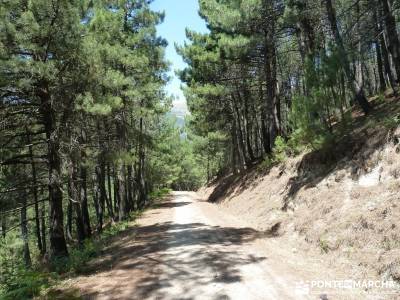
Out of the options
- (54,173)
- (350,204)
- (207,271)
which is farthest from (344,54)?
(54,173)

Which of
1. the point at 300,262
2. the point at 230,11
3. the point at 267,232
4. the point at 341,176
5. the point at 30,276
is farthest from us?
the point at 230,11

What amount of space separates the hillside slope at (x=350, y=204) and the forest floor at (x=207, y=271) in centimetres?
52

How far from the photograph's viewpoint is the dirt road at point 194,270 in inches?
267

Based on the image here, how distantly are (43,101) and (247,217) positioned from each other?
932 centimetres

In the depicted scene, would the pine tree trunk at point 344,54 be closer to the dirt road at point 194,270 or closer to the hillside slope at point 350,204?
the hillside slope at point 350,204

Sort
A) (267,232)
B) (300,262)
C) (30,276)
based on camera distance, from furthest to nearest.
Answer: (267,232)
(30,276)
(300,262)

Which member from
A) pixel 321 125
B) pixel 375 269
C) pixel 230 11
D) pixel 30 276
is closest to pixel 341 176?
pixel 321 125

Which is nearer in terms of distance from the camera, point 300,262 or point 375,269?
point 375,269

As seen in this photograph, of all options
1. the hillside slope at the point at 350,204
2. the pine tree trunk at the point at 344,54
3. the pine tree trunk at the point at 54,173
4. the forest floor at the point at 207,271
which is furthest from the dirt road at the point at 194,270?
the pine tree trunk at the point at 344,54

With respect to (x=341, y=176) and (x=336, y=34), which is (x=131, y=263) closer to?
(x=341, y=176)

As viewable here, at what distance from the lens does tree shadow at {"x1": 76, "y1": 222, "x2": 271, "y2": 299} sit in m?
7.28

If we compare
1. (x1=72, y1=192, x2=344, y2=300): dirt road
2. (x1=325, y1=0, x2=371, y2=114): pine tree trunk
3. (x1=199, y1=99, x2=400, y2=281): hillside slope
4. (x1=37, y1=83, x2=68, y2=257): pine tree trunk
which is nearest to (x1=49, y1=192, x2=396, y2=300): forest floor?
(x1=72, y1=192, x2=344, y2=300): dirt road

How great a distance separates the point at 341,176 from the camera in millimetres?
11258

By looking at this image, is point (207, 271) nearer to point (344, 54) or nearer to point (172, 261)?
point (172, 261)
